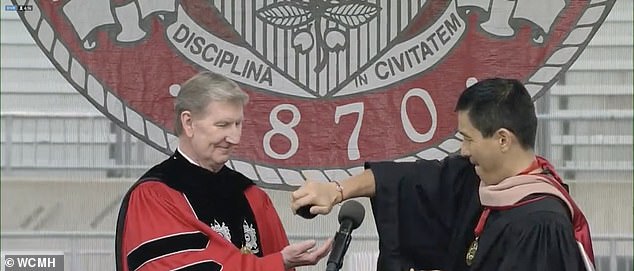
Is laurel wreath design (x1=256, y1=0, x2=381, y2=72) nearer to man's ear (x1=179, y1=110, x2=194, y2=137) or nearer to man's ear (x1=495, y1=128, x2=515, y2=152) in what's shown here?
man's ear (x1=179, y1=110, x2=194, y2=137)

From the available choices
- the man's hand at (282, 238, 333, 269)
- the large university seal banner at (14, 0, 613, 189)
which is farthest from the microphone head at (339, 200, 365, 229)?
the large university seal banner at (14, 0, 613, 189)

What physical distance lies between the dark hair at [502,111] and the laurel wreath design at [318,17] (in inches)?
39.0

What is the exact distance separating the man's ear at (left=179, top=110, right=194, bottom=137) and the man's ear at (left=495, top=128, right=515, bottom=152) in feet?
2.42

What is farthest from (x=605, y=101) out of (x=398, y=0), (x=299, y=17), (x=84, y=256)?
(x=84, y=256)

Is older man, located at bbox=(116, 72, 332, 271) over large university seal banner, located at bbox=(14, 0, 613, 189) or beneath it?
beneath

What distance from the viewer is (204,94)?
296cm

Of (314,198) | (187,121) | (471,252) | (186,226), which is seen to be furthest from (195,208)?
(471,252)

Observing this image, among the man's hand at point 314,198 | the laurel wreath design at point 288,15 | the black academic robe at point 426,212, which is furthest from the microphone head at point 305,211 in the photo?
the laurel wreath design at point 288,15

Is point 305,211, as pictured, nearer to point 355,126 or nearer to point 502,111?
point 502,111

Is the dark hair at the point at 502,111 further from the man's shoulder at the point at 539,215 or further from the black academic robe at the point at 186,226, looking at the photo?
the black academic robe at the point at 186,226

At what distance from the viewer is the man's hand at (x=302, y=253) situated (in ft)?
9.66

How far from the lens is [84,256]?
385cm

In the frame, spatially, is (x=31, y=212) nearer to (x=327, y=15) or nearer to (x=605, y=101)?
(x=327, y=15)

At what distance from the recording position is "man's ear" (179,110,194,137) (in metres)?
2.98
